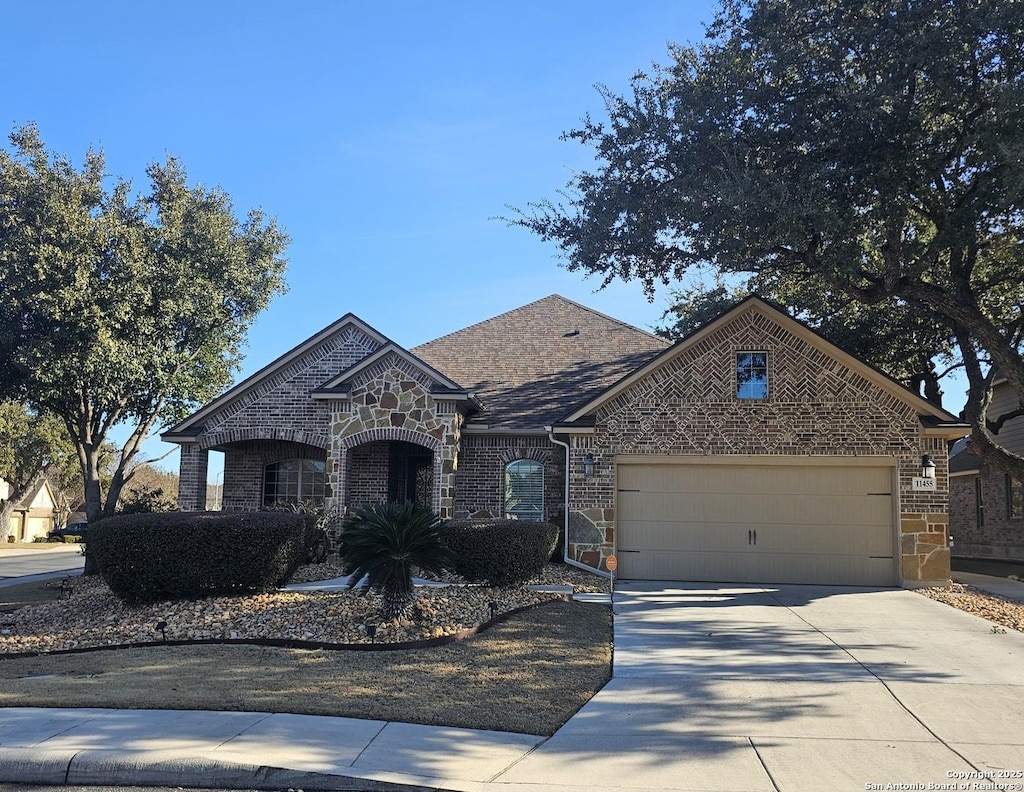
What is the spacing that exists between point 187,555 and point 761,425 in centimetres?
1087

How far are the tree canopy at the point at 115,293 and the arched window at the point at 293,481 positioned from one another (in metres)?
3.88

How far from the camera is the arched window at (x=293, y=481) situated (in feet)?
67.8

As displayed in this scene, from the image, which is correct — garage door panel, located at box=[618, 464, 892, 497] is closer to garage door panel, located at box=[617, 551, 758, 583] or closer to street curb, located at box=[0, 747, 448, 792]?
garage door panel, located at box=[617, 551, 758, 583]

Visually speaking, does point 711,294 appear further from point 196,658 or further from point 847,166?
point 196,658

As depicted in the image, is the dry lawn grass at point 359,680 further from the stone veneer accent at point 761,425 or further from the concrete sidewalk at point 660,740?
the stone veneer accent at point 761,425

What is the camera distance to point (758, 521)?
17016mm

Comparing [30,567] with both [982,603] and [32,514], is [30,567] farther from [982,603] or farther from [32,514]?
[32,514]

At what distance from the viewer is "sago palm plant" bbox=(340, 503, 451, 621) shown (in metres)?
10.7

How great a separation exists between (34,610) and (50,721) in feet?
26.8

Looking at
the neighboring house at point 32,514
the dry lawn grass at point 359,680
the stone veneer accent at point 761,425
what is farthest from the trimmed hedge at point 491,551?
the neighboring house at point 32,514

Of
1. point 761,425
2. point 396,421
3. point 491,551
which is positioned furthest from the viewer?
point 396,421

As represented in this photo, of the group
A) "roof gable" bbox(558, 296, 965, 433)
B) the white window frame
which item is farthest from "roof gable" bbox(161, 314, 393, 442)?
the white window frame

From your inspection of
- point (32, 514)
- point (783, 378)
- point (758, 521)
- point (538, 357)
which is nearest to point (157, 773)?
point (758, 521)

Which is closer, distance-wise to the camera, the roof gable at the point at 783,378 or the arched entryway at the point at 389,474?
the roof gable at the point at 783,378
